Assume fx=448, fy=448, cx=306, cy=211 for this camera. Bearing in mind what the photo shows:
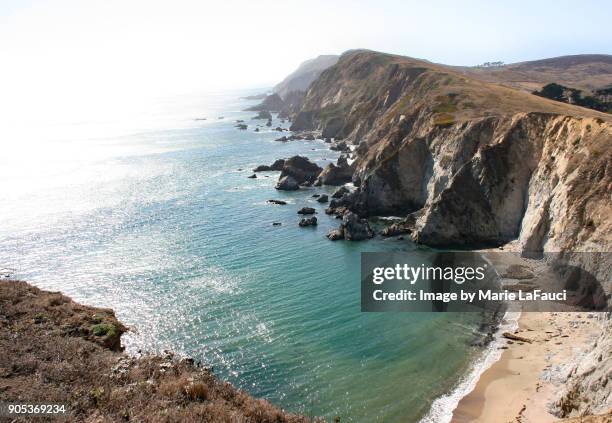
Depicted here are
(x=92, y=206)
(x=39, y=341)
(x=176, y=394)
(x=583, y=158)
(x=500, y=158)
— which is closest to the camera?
(x=176, y=394)

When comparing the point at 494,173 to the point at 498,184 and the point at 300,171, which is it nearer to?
the point at 498,184

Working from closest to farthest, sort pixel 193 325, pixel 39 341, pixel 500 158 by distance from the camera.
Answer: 1. pixel 39 341
2. pixel 193 325
3. pixel 500 158

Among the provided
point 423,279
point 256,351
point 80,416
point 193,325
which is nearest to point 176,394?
point 80,416

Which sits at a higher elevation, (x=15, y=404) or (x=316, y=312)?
(x=15, y=404)

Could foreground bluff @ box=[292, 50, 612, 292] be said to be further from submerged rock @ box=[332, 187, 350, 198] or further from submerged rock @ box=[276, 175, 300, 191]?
submerged rock @ box=[276, 175, 300, 191]

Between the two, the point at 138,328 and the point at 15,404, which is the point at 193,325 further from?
the point at 15,404

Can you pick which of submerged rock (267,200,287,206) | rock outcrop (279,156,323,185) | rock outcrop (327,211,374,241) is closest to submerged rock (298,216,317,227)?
rock outcrop (327,211,374,241)

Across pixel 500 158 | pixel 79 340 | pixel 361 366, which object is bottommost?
pixel 361 366
